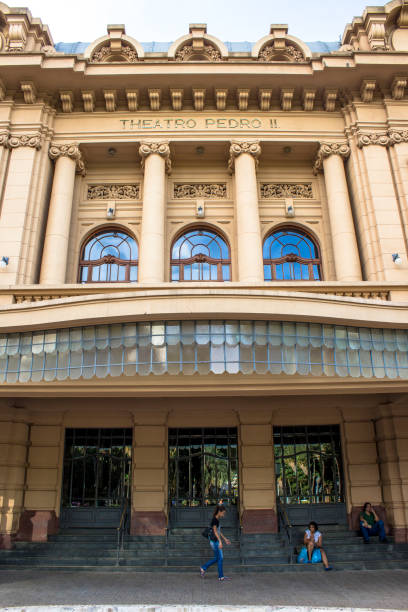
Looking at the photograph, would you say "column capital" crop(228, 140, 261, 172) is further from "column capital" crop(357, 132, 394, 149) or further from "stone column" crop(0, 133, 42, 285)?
"stone column" crop(0, 133, 42, 285)

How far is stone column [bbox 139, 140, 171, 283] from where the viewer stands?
543 inches

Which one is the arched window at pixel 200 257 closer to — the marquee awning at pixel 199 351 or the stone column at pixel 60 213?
Result: the stone column at pixel 60 213

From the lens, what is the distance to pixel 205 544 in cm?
1131

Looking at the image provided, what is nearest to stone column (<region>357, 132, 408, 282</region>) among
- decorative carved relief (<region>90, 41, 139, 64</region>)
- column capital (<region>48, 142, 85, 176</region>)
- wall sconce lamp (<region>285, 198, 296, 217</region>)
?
wall sconce lamp (<region>285, 198, 296, 217</region>)

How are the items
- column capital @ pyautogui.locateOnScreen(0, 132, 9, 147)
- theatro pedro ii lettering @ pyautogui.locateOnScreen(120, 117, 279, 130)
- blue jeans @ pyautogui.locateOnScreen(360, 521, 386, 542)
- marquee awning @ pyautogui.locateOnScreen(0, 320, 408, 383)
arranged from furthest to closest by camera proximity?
theatro pedro ii lettering @ pyautogui.locateOnScreen(120, 117, 279, 130), column capital @ pyautogui.locateOnScreen(0, 132, 9, 147), blue jeans @ pyautogui.locateOnScreen(360, 521, 386, 542), marquee awning @ pyautogui.locateOnScreen(0, 320, 408, 383)

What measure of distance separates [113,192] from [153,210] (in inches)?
93.6

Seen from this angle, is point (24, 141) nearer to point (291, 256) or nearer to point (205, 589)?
point (291, 256)

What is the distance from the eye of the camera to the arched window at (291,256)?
15.2 metres

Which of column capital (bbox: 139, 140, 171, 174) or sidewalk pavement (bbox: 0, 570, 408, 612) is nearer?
sidewalk pavement (bbox: 0, 570, 408, 612)

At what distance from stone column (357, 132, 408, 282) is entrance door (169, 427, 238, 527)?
648 cm

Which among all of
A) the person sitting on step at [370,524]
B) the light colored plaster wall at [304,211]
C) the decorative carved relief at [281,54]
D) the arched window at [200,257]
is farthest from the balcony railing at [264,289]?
the decorative carved relief at [281,54]

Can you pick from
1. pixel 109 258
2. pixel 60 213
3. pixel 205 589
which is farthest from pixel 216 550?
pixel 60 213

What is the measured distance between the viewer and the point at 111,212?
15.3 meters

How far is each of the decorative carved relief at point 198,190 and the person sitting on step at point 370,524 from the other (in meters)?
10.5
